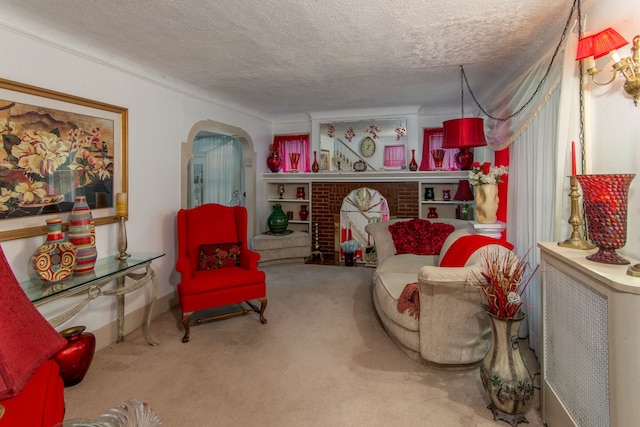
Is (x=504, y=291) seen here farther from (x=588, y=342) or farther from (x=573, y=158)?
(x=573, y=158)

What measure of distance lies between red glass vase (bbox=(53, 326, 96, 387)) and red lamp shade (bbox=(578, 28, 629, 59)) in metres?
3.35

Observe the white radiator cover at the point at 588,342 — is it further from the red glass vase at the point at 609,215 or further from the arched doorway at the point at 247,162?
the arched doorway at the point at 247,162

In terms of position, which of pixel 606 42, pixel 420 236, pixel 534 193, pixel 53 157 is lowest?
pixel 420 236

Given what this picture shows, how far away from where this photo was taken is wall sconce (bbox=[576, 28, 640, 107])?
4.80ft

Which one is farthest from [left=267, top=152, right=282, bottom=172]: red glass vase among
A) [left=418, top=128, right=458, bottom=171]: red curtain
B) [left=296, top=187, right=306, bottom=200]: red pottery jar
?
[left=418, top=128, right=458, bottom=171]: red curtain

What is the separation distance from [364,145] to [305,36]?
9.94 ft

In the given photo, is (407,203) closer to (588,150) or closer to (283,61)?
(283,61)

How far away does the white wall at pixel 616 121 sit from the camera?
60.1 inches

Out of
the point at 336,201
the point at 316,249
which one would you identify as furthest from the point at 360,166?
the point at 316,249

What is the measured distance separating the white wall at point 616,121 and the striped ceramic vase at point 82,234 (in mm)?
3221

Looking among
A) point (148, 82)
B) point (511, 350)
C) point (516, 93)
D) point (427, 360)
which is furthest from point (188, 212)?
point (516, 93)

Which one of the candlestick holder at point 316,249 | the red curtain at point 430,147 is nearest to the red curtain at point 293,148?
the candlestick holder at point 316,249

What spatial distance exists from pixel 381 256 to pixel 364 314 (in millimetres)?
709

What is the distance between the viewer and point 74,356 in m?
2.11
